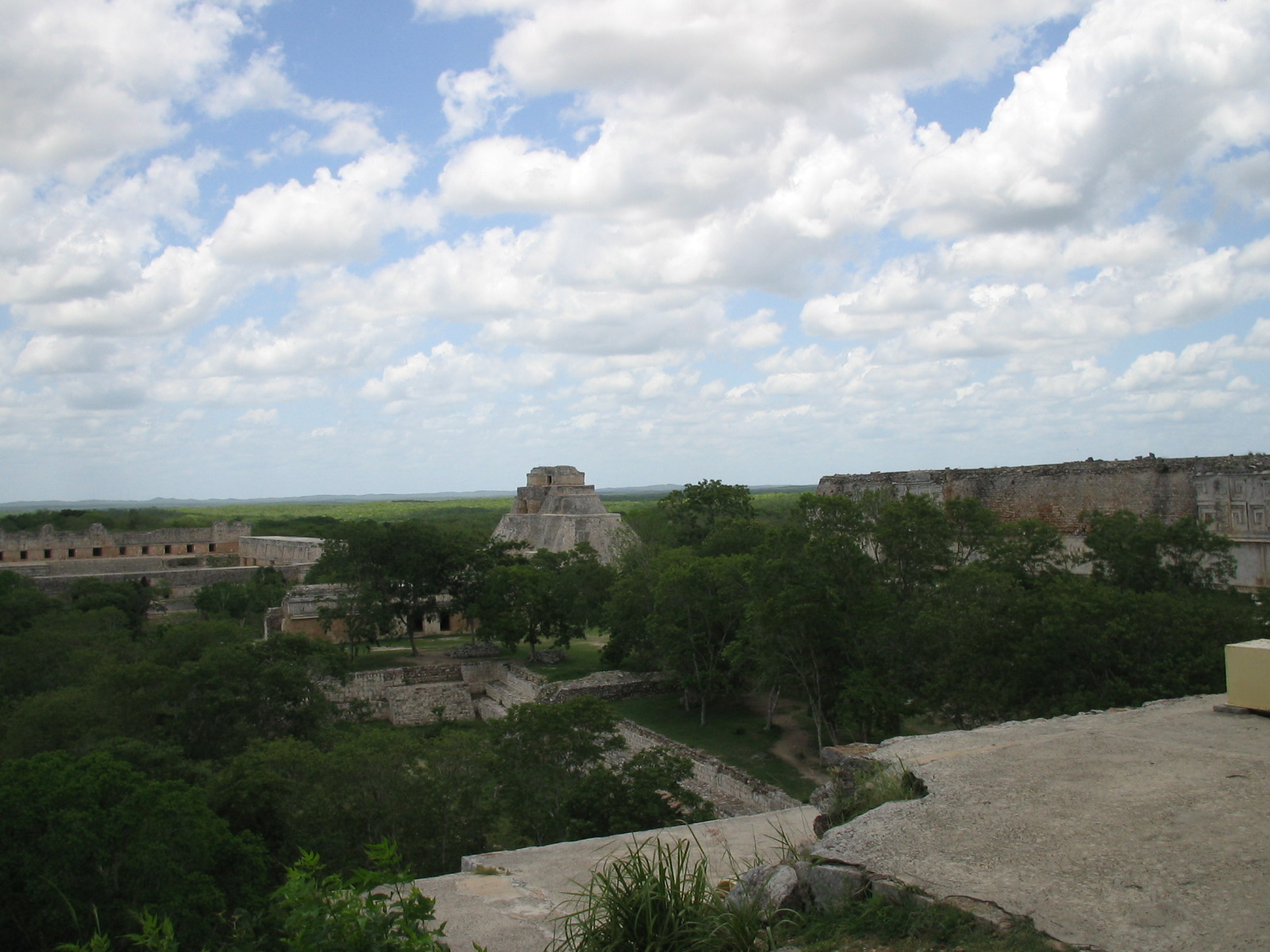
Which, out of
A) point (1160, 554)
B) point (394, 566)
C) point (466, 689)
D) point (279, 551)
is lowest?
point (466, 689)

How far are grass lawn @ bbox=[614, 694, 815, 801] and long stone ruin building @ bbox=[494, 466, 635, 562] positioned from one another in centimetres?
895

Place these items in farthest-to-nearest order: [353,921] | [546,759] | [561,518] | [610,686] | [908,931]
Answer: [561,518] → [610,686] → [546,759] → [908,931] → [353,921]

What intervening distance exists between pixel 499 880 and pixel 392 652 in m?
21.6

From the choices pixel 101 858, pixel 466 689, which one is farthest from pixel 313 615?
pixel 101 858

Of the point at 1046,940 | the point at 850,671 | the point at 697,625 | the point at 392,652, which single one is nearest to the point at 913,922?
the point at 1046,940

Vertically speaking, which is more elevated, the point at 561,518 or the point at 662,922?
the point at 561,518

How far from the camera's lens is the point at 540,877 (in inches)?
165

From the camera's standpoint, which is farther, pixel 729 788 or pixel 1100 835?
pixel 729 788

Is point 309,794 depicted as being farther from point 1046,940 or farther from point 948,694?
point 1046,940

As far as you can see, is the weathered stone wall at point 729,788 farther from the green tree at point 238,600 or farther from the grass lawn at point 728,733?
the green tree at point 238,600

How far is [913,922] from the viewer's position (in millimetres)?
3018

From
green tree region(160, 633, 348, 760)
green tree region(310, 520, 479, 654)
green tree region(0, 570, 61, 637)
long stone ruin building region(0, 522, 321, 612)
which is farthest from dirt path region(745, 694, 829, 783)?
long stone ruin building region(0, 522, 321, 612)

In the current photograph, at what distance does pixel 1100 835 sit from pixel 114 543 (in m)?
48.2

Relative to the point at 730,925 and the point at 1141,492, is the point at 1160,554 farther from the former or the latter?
the point at 730,925
